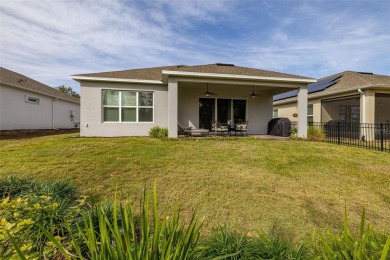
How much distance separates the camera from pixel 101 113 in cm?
1206

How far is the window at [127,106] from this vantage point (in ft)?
40.2

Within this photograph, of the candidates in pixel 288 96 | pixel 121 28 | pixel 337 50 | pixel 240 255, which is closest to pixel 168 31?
pixel 121 28

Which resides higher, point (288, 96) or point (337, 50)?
point (337, 50)

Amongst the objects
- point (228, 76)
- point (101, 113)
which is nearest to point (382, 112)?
point (228, 76)

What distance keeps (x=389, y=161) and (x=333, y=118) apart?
11.0m

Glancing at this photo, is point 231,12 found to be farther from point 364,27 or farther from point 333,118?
point 333,118

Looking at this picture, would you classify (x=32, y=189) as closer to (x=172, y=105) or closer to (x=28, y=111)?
(x=172, y=105)

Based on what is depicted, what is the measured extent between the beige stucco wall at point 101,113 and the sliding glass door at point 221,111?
2.86 m

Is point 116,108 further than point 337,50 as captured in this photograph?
No

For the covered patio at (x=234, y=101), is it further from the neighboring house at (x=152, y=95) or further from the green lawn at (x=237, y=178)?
the green lawn at (x=237, y=178)

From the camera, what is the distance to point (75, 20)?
32.5ft

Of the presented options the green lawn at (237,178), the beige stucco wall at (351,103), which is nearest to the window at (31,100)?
the green lawn at (237,178)

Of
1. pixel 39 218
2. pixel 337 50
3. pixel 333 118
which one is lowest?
pixel 39 218

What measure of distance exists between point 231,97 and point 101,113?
27.3ft
